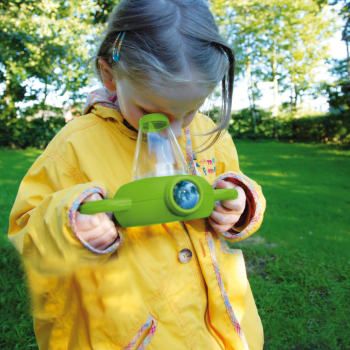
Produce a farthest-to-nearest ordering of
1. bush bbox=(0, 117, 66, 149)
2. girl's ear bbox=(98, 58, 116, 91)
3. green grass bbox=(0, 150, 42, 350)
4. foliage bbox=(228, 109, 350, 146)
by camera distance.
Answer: foliage bbox=(228, 109, 350, 146) → bush bbox=(0, 117, 66, 149) → green grass bbox=(0, 150, 42, 350) → girl's ear bbox=(98, 58, 116, 91)

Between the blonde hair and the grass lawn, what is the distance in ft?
6.70

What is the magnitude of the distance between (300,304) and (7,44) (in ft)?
38.7

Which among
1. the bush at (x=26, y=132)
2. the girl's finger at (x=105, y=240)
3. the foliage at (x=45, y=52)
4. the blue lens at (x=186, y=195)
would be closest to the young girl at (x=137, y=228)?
the girl's finger at (x=105, y=240)

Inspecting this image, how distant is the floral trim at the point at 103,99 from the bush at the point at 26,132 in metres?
12.7

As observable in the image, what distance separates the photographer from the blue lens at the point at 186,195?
3.30 ft

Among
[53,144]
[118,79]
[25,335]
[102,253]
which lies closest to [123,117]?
[118,79]

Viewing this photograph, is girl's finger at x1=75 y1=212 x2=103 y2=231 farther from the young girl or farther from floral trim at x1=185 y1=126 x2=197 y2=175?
floral trim at x1=185 y1=126 x2=197 y2=175

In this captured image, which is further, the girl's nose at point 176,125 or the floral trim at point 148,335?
the girl's nose at point 176,125

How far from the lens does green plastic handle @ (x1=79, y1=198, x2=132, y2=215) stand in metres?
0.96

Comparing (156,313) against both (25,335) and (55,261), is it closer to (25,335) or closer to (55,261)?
(55,261)

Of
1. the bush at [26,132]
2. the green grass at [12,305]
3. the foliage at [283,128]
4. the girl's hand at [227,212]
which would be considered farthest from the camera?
the foliage at [283,128]

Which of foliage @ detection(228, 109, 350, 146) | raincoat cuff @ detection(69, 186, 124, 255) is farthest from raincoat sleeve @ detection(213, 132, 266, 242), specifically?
foliage @ detection(228, 109, 350, 146)

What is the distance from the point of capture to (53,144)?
4.50 feet

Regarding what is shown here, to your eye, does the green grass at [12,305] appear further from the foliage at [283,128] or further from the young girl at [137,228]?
the foliage at [283,128]
